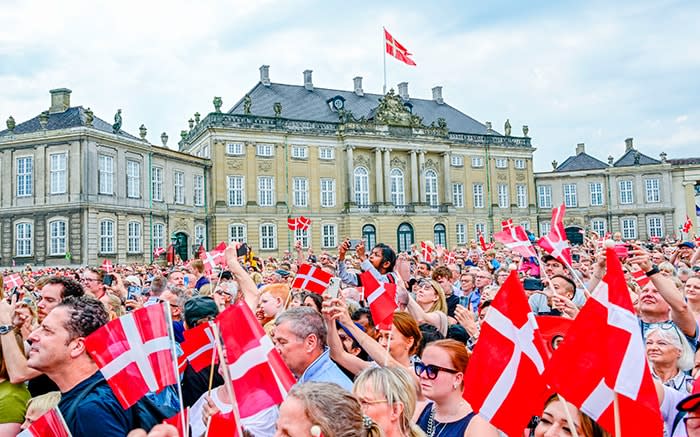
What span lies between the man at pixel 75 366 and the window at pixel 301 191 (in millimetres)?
43146

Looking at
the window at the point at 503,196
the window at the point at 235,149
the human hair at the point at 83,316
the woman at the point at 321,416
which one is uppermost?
the window at the point at 235,149

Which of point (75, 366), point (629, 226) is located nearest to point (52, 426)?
point (75, 366)

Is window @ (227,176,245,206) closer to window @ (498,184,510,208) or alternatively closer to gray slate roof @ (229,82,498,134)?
gray slate roof @ (229,82,498,134)

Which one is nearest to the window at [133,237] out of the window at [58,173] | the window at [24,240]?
the window at [58,173]

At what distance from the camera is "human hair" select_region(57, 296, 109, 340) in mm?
4038

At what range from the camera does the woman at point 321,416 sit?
9.26 ft

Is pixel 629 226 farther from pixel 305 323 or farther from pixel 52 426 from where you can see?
pixel 52 426

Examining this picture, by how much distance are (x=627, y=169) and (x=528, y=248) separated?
5223 centimetres

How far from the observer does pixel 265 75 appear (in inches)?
2035

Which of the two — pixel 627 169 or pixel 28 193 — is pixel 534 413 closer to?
pixel 28 193

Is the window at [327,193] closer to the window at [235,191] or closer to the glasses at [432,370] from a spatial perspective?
the window at [235,191]

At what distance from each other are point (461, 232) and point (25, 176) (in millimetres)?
35927

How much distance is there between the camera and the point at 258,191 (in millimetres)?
45500

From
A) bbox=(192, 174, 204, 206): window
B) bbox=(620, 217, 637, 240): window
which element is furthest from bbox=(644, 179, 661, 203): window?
bbox=(192, 174, 204, 206): window
